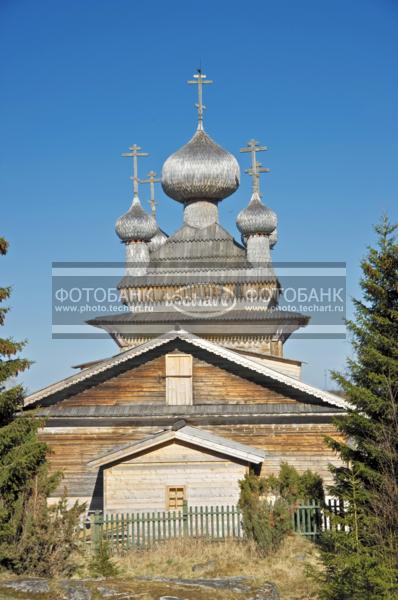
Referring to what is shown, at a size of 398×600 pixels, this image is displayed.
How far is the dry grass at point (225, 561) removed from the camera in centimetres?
1462

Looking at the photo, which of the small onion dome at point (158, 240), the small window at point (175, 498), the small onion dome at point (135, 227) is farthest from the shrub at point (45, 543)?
the small onion dome at point (158, 240)

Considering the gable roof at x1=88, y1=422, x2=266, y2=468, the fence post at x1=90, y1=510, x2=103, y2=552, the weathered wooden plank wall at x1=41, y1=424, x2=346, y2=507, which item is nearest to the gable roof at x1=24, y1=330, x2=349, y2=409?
the weathered wooden plank wall at x1=41, y1=424, x2=346, y2=507

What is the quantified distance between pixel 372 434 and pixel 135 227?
Result: 23310 millimetres

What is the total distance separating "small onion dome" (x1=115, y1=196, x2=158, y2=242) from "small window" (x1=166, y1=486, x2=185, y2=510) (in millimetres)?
18011

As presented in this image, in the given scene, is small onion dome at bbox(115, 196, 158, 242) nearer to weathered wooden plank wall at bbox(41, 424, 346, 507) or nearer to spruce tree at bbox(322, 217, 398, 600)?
weathered wooden plank wall at bbox(41, 424, 346, 507)

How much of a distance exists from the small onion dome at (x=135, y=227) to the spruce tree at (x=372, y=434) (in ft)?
73.4

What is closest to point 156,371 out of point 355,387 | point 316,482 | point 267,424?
point 267,424

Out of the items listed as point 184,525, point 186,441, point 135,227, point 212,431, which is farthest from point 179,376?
point 135,227

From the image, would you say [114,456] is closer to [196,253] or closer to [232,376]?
[232,376]

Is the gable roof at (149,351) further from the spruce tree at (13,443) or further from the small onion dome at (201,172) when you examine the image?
the small onion dome at (201,172)

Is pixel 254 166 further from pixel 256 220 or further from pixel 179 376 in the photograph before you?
pixel 179 376

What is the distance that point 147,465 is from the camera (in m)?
20.5

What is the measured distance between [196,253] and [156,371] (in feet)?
39.3

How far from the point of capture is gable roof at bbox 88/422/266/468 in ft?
66.5
